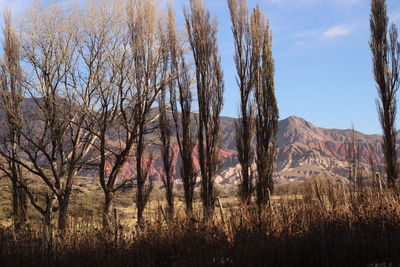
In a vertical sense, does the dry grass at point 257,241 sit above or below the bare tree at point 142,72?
below

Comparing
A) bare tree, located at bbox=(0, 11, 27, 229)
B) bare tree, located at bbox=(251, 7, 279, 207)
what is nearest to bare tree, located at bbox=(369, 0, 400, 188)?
bare tree, located at bbox=(251, 7, 279, 207)

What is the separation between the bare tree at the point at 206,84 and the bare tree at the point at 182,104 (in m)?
0.55

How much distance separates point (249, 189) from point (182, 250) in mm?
7334

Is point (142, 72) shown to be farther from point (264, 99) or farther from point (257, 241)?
point (257, 241)

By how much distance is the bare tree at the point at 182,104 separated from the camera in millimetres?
16250

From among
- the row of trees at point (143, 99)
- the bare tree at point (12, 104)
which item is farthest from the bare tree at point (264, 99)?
the bare tree at point (12, 104)

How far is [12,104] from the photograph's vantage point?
1700 cm

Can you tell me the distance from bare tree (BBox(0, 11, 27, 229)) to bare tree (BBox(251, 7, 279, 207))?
837cm

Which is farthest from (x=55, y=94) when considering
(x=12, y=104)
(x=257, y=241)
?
(x=257, y=241)

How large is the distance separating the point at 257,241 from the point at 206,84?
9991mm

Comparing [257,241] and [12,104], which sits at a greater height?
[12,104]

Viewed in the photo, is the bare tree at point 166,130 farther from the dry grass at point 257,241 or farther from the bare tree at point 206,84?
the dry grass at point 257,241

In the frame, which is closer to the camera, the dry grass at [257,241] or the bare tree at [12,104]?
the dry grass at [257,241]

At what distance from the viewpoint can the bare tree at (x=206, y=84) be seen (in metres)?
15.8
